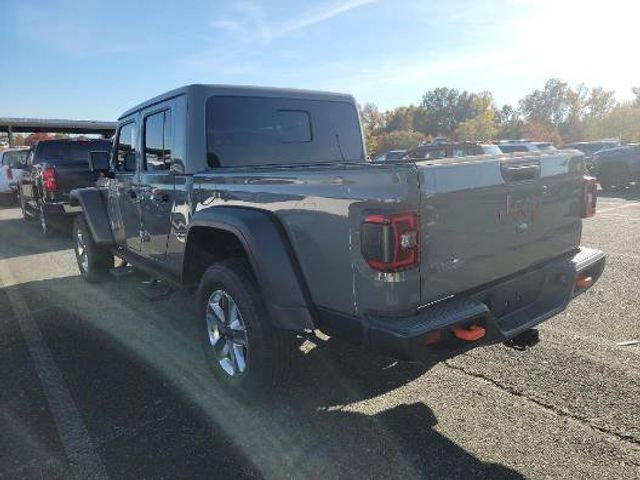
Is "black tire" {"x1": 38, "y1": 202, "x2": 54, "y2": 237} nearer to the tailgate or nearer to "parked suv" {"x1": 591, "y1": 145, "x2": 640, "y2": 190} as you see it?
the tailgate

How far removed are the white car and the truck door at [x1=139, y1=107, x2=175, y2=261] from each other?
14.2 meters

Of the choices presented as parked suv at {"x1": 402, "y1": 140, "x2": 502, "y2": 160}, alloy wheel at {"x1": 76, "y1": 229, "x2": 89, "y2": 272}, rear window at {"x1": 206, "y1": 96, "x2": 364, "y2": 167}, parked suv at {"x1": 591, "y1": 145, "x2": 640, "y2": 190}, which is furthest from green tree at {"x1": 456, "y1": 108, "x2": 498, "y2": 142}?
rear window at {"x1": 206, "y1": 96, "x2": 364, "y2": 167}

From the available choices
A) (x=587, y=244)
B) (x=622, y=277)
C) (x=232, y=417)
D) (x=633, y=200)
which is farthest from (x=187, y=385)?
(x=633, y=200)

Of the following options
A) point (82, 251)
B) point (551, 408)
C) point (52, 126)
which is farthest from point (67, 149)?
point (52, 126)

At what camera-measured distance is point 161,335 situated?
15.2ft

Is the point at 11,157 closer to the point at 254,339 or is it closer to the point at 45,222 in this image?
the point at 45,222

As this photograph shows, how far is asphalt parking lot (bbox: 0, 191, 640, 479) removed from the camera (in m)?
2.69

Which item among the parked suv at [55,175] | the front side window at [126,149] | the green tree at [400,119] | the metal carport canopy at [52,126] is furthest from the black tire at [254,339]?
the green tree at [400,119]

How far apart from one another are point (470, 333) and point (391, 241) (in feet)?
2.14

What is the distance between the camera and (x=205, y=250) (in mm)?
3795

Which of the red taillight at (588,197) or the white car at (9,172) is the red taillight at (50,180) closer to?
the white car at (9,172)

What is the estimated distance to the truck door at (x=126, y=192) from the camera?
15.9ft

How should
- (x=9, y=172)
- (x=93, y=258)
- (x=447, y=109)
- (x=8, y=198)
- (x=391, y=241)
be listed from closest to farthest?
(x=391, y=241), (x=93, y=258), (x=9, y=172), (x=8, y=198), (x=447, y=109)

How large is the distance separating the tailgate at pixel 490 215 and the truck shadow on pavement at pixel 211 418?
902mm
